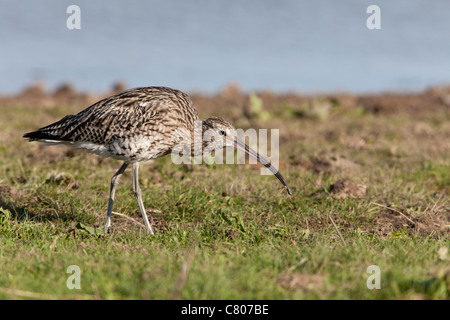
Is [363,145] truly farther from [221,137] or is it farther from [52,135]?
[52,135]

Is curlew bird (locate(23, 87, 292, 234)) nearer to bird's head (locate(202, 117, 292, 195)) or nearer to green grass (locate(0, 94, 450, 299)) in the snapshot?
bird's head (locate(202, 117, 292, 195))

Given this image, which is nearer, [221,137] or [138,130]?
[138,130]

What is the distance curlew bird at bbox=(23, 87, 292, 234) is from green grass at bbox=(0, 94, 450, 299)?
1.92ft

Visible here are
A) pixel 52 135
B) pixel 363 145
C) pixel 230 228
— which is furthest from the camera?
pixel 363 145

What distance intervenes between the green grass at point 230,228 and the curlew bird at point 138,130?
59cm

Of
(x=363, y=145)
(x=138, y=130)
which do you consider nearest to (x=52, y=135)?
(x=138, y=130)

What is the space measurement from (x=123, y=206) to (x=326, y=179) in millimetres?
2745

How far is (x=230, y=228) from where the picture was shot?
5.23 meters

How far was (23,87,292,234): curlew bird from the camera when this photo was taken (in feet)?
17.9

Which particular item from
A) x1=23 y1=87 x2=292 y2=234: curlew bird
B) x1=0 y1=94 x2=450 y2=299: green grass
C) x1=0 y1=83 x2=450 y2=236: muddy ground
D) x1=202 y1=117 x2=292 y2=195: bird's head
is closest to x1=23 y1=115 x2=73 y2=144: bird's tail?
x1=23 y1=87 x2=292 y2=234: curlew bird

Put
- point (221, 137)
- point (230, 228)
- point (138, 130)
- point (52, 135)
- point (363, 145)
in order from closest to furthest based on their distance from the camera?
point (230, 228), point (138, 130), point (221, 137), point (52, 135), point (363, 145)

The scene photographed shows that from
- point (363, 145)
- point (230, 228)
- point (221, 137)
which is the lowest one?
point (230, 228)

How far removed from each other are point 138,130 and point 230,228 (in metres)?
1.39

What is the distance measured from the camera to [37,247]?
15.1ft
